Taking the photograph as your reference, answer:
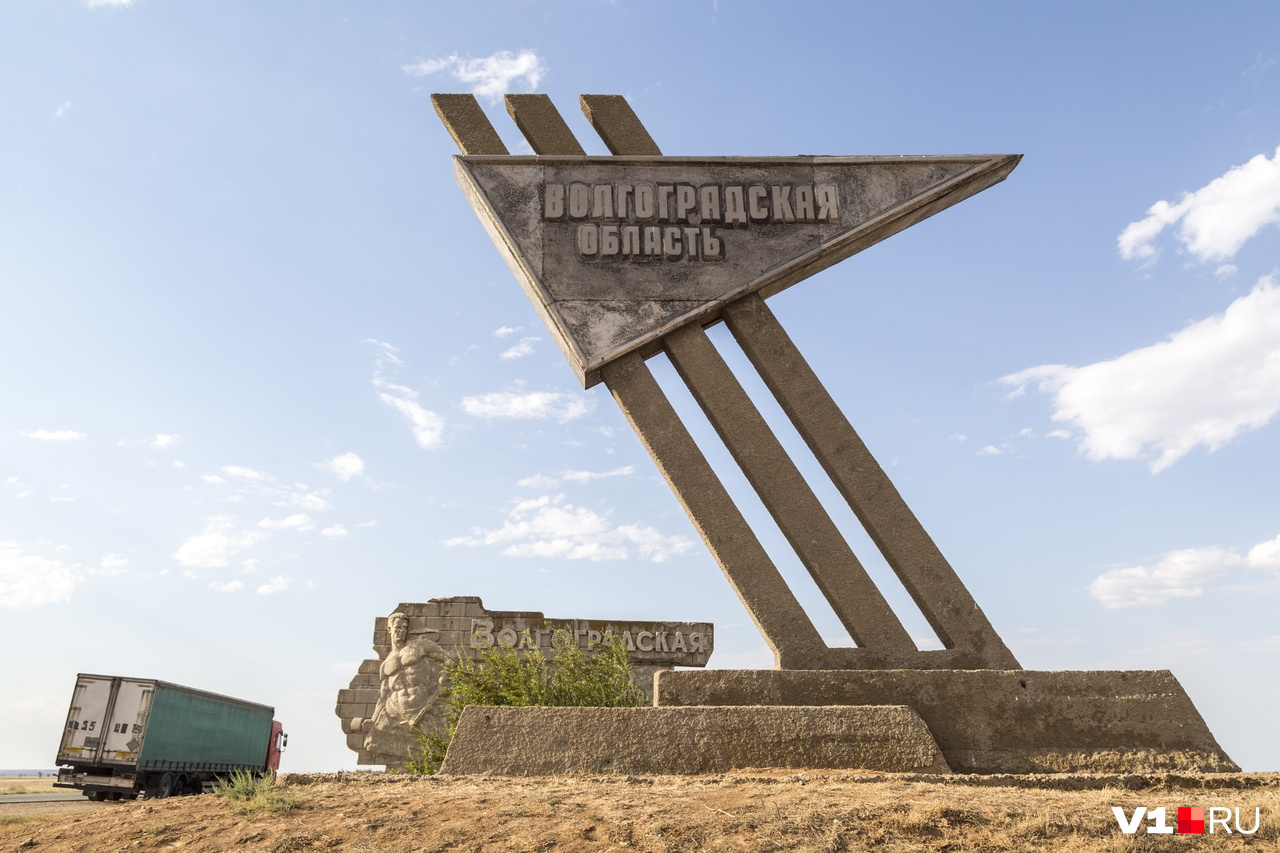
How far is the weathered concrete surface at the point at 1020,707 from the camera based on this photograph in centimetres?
686

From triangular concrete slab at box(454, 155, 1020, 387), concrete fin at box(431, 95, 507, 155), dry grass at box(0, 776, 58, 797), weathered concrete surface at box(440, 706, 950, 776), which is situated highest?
concrete fin at box(431, 95, 507, 155)

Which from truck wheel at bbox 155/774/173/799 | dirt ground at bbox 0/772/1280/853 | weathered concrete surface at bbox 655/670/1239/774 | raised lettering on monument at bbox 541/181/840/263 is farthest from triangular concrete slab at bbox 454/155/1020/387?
truck wheel at bbox 155/774/173/799

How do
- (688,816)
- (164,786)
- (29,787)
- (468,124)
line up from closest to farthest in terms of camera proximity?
(688,816) < (468,124) < (164,786) < (29,787)

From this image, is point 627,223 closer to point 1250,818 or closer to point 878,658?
point 878,658

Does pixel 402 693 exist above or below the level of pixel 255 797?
above

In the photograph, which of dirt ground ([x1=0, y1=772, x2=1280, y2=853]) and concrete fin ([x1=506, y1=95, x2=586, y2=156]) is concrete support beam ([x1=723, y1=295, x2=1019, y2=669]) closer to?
dirt ground ([x1=0, y1=772, x2=1280, y2=853])

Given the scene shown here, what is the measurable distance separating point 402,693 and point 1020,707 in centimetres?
1444

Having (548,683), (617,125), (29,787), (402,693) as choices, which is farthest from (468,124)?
(29,787)

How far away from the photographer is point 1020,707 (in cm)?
704

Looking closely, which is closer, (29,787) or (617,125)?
(617,125)

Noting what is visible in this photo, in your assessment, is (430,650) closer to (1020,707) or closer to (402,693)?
(402,693)

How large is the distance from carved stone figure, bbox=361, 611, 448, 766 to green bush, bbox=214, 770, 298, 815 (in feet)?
39.5

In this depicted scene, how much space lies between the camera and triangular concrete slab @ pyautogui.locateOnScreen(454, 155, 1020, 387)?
827 centimetres

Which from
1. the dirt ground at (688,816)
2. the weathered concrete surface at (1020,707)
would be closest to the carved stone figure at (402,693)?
the weathered concrete surface at (1020,707)
